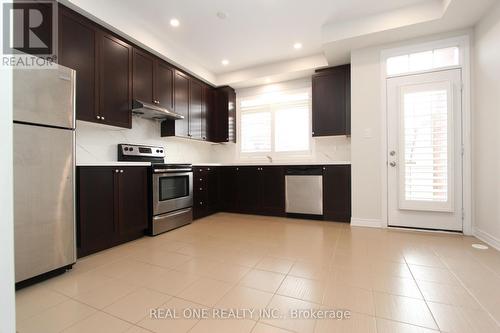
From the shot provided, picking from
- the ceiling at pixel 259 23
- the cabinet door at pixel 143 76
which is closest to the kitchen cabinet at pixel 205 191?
the cabinet door at pixel 143 76

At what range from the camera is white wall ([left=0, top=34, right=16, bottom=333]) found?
808 mm

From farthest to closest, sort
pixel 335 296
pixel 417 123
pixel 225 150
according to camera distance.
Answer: pixel 225 150 < pixel 417 123 < pixel 335 296

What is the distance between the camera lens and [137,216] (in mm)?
2762

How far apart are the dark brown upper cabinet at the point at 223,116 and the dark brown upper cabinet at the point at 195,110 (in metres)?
0.44

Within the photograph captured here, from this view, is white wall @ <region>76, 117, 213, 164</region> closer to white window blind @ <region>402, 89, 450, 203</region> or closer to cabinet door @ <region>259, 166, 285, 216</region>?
cabinet door @ <region>259, 166, 285, 216</region>

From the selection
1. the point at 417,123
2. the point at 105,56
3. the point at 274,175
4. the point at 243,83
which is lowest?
the point at 274,175

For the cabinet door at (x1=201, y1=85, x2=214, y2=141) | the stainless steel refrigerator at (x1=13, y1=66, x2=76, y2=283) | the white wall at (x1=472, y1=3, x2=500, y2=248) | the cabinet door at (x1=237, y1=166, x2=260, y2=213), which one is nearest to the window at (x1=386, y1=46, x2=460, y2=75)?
the white wall at (x1=472, y1=3, x2=500, y2=248)

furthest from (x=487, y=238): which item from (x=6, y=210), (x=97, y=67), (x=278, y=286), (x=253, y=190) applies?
(x=97, y=67)

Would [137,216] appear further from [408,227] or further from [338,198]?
[408,227]

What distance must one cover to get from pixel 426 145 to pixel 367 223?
1318 mm

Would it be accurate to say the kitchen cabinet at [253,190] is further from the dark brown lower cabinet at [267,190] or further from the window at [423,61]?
the window at [423,61]

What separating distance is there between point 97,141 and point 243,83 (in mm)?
2883

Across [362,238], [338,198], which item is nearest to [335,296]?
[362,238]

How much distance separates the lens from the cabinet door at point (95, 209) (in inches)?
85.5
